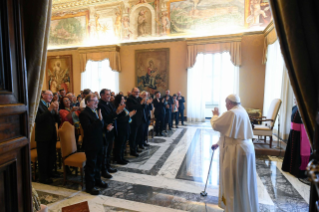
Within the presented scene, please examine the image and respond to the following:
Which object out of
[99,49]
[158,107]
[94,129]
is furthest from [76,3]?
[94,129]

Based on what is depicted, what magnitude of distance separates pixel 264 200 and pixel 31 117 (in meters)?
3.56

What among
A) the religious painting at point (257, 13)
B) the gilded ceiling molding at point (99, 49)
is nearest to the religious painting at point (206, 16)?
the religious painting at point (257, 13)

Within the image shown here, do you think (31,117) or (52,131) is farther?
(52,131)

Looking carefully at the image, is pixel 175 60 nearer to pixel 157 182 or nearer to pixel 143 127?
pixel 143 127

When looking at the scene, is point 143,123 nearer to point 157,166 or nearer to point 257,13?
point 157,166

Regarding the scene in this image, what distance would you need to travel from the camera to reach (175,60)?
1063cm

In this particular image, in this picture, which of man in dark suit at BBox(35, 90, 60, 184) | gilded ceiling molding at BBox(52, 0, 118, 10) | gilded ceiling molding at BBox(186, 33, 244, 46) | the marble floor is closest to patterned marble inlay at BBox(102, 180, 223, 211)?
the marble floor

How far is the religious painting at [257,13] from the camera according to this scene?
9.16 metres

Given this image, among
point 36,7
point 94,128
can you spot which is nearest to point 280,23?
point 36,7

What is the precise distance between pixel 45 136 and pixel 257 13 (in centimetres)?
1077

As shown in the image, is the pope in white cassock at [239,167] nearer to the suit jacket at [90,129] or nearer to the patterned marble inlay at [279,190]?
the patterned marble inlay at [279,190]

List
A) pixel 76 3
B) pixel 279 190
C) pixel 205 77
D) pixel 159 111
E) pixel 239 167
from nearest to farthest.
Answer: pixel 239 167
pixel 279 190
pixel 159 111
pixel 205 77
pixel 76 3

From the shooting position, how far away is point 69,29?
1262 cm

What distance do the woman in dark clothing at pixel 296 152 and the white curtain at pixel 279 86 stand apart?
2.06m
